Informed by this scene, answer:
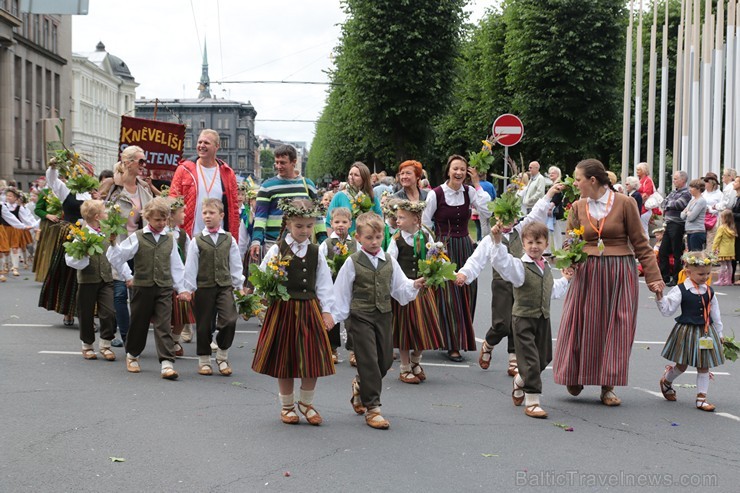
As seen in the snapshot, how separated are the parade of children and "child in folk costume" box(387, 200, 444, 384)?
1cm

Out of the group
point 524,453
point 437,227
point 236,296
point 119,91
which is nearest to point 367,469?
Result: point 524,453

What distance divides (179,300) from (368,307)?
3.84 m

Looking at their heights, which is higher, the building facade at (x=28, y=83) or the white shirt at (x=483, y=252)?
the building facade at (x=28, y=83)

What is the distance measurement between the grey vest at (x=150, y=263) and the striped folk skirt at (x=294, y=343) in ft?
7.57

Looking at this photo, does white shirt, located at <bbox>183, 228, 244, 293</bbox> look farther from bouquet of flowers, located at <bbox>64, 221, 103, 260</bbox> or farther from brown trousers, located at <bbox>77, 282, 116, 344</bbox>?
brown trousers, located at <bbox>77, 282, 116, 344</bbox>

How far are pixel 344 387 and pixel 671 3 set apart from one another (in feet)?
151

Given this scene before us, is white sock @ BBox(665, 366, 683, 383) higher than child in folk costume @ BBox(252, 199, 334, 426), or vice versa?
child in folk costume @ BBox(252, 199, 334, 426)

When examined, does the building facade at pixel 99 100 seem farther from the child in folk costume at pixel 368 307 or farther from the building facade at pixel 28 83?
the child in folk costume at pixel 368 307

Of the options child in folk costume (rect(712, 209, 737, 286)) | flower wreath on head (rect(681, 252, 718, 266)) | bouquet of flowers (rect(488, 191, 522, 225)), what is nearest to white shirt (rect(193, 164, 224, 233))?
bouquet of flowers (rect(488, 191, 522, 225))

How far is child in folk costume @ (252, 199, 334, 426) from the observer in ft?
23.4

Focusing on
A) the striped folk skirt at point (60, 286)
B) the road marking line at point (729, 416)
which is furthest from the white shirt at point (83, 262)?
the road marking line at point (729, 416)

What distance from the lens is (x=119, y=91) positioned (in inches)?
4606

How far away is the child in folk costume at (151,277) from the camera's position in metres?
9.19

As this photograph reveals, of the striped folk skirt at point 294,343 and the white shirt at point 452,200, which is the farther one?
the white shirt at point 452,200
